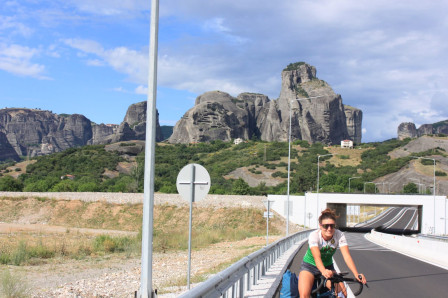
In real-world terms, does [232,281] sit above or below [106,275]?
above

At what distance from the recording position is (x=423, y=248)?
27734mm

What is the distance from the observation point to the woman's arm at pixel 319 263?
5.77 m

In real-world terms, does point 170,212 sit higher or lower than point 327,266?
lower

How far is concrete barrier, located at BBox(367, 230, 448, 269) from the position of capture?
78.6 ft

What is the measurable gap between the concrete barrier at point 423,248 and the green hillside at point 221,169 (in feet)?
183

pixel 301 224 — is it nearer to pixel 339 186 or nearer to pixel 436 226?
pixel 436 226

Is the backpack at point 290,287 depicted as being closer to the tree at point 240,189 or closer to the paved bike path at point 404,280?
the paved bike path at point 404,280

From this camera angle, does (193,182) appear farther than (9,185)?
No

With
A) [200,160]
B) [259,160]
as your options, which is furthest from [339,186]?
[200,160]

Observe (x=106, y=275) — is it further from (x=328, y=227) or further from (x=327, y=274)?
(x=327, y=274)

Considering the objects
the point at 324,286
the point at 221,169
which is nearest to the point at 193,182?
the point at 324,286

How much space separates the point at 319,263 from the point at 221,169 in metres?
123

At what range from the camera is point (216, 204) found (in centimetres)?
7300

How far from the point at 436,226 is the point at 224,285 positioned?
205 feet
